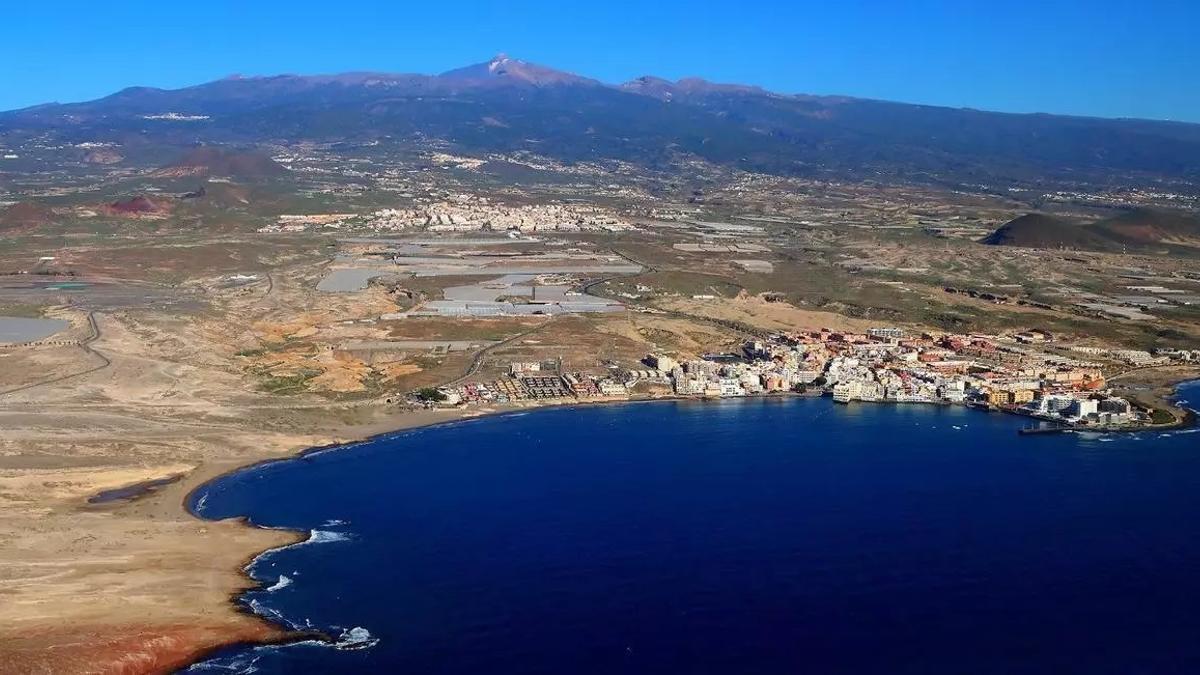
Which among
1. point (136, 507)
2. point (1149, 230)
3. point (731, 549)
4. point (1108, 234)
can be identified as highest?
point (1149, 230)

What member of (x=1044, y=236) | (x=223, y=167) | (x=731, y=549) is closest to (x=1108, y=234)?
(x=1044, y=236)

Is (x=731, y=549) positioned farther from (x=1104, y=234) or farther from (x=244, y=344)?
(x=1104, y=234)

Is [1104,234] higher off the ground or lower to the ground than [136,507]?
higher

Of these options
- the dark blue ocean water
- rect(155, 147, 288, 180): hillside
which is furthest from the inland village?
rect(155, 147, 288, 180): hillside

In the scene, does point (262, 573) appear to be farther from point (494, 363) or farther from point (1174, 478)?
point (1174, 478)

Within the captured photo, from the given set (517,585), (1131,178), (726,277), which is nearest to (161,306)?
(726,277)

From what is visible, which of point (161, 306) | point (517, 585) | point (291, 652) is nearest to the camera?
point (291, 652)

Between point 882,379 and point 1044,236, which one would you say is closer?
point 882,379
